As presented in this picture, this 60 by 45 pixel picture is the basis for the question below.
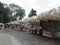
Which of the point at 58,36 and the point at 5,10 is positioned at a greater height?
the point at 5,10

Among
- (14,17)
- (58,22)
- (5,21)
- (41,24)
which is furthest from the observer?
(14,17)

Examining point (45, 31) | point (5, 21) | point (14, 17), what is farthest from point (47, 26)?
point (14, 17)

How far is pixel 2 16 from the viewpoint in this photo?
Answer: 86.8 m

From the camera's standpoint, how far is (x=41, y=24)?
28672 millimetres

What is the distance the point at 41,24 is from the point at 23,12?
6397cm

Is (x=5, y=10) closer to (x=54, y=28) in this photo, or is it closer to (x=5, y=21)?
(x=5, y=21)

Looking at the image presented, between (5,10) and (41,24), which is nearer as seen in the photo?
(41,24)

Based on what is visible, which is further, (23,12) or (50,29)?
(23,12)

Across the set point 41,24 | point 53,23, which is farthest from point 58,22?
point 41,24

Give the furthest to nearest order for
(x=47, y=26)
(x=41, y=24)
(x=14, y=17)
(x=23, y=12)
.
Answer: (x=14, y=17) < (x=23, y=12) < (x=41, y=24) < (x=47, y=26)

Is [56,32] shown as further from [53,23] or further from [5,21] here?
[5,21]

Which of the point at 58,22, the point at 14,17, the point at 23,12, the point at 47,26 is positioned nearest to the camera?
the point at 58,22

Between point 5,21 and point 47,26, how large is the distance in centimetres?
6218

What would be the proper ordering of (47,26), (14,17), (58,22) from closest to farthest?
(58,22) < (47,26) < (14,17)
